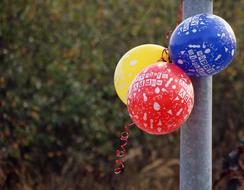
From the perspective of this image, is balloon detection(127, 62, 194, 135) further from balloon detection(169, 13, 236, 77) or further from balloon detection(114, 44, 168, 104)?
balloon detection(114, 44, 168, 104)

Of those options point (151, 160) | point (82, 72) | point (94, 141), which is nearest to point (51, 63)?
point (82, 72)

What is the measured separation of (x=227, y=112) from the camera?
4.96 metres

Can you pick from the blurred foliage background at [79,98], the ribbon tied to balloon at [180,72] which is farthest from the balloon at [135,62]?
the blurred foliage background at [79,98]

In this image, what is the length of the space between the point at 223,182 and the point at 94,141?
1.21 m

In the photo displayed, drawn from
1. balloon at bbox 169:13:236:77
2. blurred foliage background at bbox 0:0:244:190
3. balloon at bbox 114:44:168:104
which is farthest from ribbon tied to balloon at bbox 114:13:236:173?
blurred foliage background at bbox 0:0:244:190

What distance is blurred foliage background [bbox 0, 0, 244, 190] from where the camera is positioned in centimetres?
412

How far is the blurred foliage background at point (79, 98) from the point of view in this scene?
4.12m

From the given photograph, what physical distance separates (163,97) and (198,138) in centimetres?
23

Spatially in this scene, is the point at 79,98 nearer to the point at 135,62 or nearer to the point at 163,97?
the point at 135,62

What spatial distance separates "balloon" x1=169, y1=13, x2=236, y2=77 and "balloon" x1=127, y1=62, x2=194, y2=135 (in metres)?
0.05

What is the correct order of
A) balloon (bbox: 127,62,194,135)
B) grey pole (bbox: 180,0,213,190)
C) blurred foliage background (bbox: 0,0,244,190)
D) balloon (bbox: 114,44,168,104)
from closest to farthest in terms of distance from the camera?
balloon (bbox: 127,62,194,135)
grey pole (bbox: 180,0,213,190)
balloon (bbox: 114,44,168,104)
blurred foliage background (bbox: 0,0,244,190)

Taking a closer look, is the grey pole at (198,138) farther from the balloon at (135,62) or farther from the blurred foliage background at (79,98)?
the blurred foliage background at (79,98)

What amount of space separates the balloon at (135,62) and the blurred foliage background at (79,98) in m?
2.09

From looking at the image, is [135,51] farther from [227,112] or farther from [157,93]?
[227,112]
